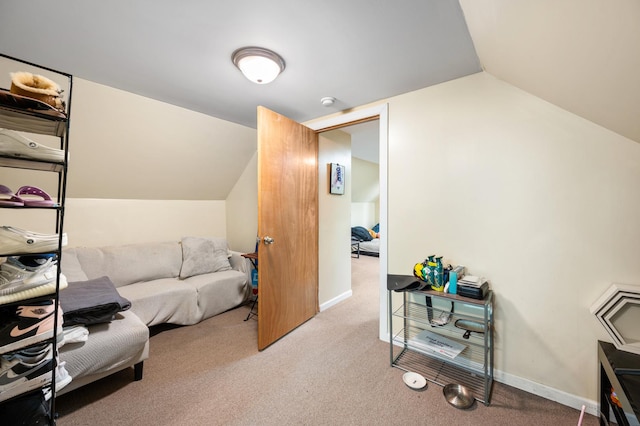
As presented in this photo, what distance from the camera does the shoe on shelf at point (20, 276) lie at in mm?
981

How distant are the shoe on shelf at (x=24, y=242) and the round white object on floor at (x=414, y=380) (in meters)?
2.05

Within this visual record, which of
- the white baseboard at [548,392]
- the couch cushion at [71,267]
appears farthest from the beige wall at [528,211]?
the couch cushion at [71,267]

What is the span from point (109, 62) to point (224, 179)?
1.97 metres

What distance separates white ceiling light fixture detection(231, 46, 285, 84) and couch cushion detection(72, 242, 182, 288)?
225 cm

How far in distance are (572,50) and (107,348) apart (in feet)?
9.29

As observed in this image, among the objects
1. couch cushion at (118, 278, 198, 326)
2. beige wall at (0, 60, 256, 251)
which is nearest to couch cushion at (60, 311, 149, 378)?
couch cushion at (118, 278, 198, 326)

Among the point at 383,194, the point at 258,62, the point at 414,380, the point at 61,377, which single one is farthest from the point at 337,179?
the point at 61,377

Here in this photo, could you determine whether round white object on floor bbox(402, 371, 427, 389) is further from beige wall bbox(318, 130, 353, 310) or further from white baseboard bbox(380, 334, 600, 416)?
beige wall bbox(318, 130, 353, 310)

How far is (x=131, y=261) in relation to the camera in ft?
8.69

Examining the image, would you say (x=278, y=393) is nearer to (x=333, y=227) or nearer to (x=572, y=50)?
(x=333, y=227)

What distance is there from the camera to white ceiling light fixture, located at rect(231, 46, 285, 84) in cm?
153

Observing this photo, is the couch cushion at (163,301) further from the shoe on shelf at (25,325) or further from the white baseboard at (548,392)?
the white baseboard at (548,392)

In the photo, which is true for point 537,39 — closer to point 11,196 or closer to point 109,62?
point 11,196

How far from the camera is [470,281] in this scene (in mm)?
1651
